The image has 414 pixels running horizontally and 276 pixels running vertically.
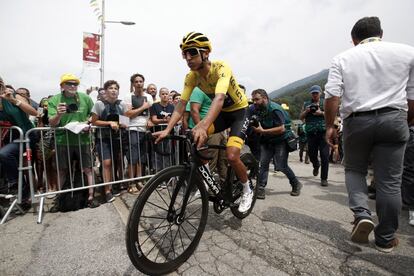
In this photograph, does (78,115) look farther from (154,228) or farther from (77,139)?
(154,228)

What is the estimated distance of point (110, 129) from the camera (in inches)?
183

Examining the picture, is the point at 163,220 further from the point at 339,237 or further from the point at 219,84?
the point at 339,237

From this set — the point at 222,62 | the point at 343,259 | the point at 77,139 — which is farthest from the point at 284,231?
the point at 77,139

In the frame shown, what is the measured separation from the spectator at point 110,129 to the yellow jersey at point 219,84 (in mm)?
2070

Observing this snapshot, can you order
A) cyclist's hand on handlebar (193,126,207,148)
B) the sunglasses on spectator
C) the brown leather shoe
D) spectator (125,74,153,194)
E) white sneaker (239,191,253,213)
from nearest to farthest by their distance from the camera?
cyclist's hand on handlebar (193,126,207,148)
the brown leather shoe
the sunglasses on spectator
white sneaker (239,191,253,213)
spectator (125,74,153,194)

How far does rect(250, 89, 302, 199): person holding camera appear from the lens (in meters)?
4.59

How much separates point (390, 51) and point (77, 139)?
4517 millimetres

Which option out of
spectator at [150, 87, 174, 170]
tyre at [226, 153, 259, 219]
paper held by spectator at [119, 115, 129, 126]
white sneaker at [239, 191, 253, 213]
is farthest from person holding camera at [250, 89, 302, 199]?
paper held by spectator at [119, 115, 129, 126]

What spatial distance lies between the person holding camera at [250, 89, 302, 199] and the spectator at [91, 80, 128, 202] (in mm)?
2517

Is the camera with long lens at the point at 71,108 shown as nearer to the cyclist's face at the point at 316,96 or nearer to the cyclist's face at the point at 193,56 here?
the cyclist's face at the point at 193,56

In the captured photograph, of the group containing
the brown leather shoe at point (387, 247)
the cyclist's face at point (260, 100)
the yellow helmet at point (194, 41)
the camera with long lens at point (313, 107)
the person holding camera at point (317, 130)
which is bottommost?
the brown leather shoe at point (387, 247)

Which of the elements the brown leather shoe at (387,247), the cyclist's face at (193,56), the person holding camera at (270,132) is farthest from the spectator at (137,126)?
the brown leather shoe at (387,247)

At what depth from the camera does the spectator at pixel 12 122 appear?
3828 mm

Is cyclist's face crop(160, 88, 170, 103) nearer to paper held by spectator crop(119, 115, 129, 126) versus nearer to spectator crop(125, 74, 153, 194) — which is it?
spectator crop(125, 74, 153, 194)
